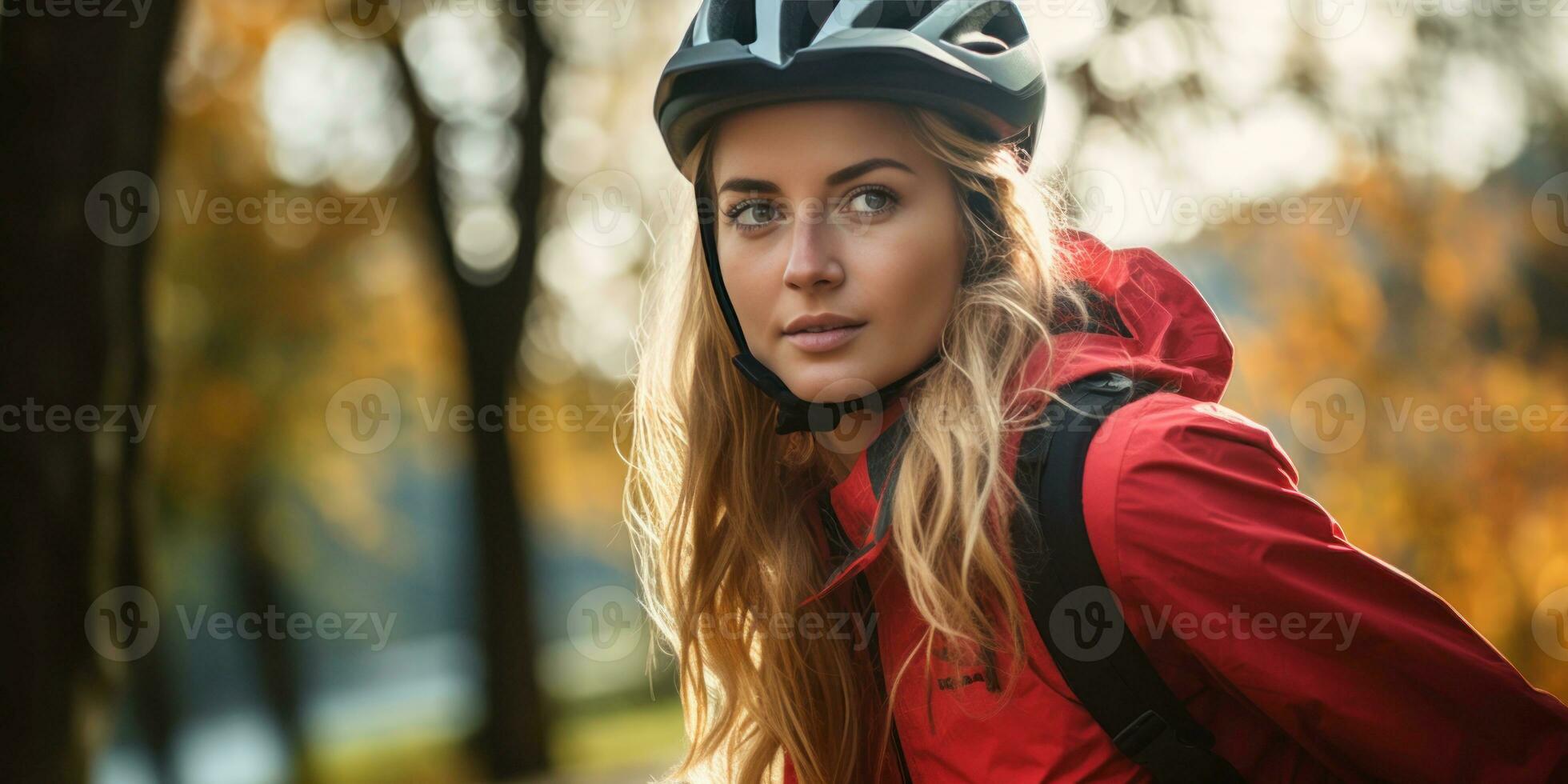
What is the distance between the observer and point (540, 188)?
39.4 ft

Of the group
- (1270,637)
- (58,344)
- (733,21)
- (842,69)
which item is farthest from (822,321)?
(58,344)

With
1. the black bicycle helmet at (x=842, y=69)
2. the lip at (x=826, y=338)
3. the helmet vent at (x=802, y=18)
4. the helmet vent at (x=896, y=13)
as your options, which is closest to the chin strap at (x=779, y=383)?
the black bicycle helmet at (x=842, y=69)

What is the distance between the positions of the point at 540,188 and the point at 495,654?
438 centimetres

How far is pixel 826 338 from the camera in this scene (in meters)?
2.46

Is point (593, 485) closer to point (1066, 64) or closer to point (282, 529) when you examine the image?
point (282, 529)

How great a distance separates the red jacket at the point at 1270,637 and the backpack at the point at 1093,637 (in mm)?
31

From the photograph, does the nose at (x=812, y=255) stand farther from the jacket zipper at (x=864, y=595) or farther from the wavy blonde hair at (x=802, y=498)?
the jacket zipper at (x=864, y=595)

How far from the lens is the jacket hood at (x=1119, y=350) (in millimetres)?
2213

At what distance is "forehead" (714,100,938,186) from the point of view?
2.43 meters

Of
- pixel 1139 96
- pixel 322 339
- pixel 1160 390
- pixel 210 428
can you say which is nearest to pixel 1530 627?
pixel 1139 96

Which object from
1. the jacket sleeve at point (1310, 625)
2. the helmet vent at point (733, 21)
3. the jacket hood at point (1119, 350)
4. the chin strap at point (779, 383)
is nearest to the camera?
the jacket sleeve at point (1310, 625)

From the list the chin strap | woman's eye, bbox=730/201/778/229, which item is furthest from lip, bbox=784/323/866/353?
woman's eye, bbox=730/201/778/229

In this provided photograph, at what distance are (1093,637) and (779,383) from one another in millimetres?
877

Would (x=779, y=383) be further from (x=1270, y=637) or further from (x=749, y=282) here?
(x=1270, y=637)
